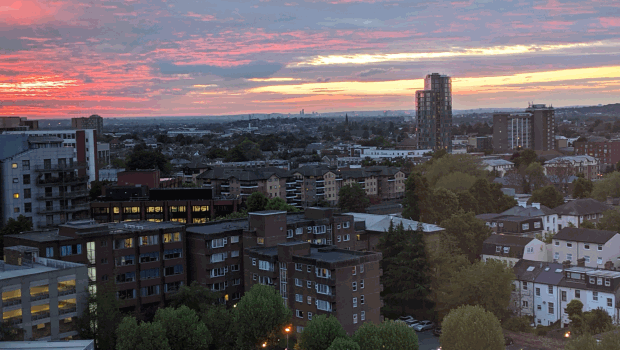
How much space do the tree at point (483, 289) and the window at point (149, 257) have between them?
16710 mm

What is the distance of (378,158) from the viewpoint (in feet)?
470

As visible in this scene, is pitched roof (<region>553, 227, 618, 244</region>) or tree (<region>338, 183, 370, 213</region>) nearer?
pitched roof (<region>553, 227, 618, 244</region>)

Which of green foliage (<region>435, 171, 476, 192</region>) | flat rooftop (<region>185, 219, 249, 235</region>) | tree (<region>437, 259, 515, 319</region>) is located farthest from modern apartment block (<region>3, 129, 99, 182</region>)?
tree (<region>437, 259, 515, 319</region>)

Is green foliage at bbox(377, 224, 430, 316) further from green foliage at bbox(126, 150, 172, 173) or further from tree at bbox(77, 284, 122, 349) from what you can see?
green foliage at bbox(126, 150, 172, 173)

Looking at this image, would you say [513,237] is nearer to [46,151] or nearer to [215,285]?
[215,285]

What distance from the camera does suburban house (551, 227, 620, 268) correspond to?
1842 inches

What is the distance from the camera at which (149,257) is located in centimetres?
3697

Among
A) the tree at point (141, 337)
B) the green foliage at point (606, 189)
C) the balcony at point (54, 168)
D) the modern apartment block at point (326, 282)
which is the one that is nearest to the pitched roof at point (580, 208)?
the green foliage at point (606, 189)

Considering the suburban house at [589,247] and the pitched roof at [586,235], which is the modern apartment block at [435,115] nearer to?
the pitched roof at [586,235]

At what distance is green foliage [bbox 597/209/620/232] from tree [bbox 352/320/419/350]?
3186 cm

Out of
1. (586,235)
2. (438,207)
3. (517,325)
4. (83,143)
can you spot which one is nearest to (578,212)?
(438,207)

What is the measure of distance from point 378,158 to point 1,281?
118m

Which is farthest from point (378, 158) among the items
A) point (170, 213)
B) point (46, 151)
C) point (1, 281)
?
point (1, 281)

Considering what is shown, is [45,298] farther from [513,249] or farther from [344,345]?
[513,249]
